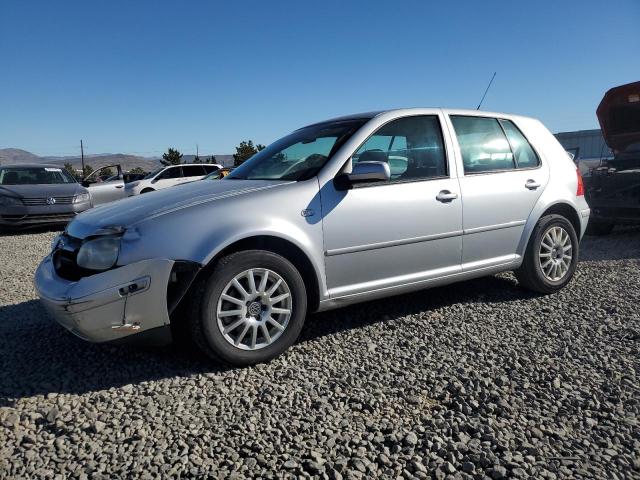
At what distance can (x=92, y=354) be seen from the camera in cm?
326

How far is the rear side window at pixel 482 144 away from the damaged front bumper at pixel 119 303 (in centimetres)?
253

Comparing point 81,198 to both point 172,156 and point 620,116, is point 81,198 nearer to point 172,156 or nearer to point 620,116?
point 620,116

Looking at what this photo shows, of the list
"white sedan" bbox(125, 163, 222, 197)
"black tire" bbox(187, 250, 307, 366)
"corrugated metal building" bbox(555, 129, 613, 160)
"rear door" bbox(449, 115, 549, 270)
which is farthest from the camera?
"corrugated metal building" bbox(555, 129, 613, 160)

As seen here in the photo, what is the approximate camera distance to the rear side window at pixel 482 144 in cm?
398

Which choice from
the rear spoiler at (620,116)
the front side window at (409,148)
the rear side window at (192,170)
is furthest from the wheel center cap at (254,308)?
the rear side window at (192,170)

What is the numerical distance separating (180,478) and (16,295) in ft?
12.6

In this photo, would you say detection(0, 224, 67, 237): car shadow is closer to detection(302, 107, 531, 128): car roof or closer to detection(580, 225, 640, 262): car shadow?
detection(302, 107, 531, 128): car roof

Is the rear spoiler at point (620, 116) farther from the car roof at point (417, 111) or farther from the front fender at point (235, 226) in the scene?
the front fender at point (235, 226)

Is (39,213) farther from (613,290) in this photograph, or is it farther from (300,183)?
(613,290)

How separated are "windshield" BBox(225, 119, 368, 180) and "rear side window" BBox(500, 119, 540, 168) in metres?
1.51

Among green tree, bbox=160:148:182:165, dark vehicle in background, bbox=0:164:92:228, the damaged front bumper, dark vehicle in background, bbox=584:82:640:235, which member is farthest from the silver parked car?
green tree, bbox=160:148:182:165

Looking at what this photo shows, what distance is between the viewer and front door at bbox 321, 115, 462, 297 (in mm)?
3301

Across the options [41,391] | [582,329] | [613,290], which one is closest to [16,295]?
[41,391]

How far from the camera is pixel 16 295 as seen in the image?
16.0 ft
